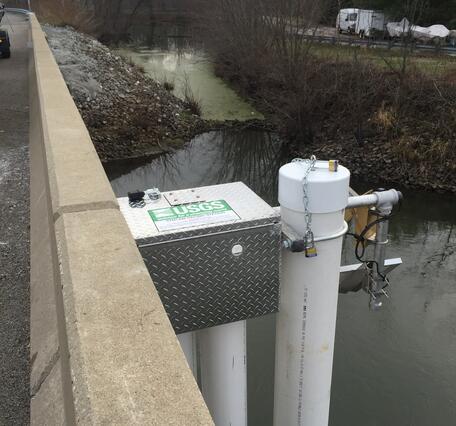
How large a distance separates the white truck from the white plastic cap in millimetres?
28953

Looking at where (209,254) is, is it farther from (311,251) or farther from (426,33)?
(426,33)

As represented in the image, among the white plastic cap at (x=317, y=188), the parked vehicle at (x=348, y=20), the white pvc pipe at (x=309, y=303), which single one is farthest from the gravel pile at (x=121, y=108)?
the white plastic cap at (x=317, y=188)

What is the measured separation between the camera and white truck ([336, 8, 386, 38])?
30.2m

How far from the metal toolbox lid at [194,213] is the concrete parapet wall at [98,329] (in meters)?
0.10

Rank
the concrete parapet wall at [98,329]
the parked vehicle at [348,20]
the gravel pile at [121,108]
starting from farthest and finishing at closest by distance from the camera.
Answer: the parked vehicle at [348,20], the gravel pile at [121,108], the concrete parapet wall at [98,329]

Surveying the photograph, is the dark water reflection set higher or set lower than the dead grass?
lower

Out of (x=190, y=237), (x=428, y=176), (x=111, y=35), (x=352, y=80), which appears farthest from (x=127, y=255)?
(x=111, y=35)

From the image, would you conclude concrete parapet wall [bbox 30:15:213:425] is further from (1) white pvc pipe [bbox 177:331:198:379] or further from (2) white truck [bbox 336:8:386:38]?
(2) white truck [bbox 336:8:386:38]

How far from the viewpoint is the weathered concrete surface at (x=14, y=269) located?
3072 millimetres

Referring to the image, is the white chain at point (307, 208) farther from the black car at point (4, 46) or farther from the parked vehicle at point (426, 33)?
the parked vehicle at point (426, 33)

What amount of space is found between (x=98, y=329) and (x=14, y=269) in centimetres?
287

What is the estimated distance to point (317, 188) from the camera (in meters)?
2.74

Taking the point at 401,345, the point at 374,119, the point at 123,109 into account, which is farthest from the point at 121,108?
the point at 401,345

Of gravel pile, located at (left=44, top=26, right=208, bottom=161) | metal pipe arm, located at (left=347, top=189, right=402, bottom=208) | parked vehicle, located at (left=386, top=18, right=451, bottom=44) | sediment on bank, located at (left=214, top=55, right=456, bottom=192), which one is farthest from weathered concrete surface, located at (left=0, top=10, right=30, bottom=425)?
parked vehicle, located at (left=386, top=18, right=451, bottom=44)
